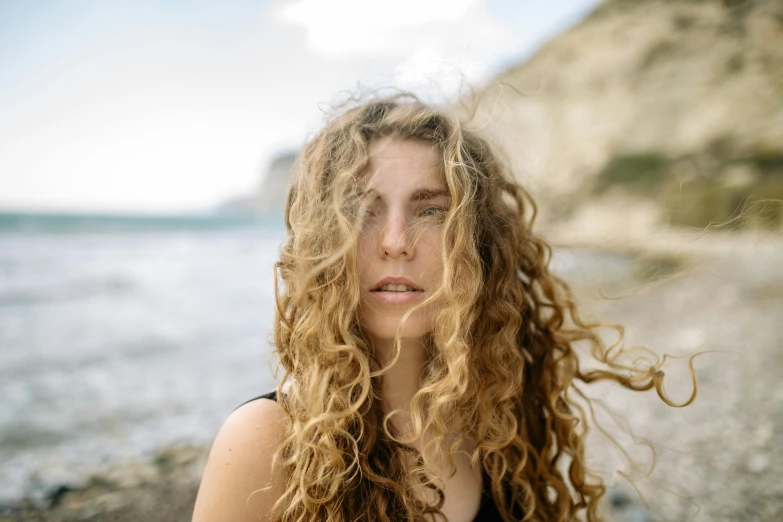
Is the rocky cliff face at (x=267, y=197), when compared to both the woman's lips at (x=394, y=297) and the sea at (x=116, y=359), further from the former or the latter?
the woman's lips at (x=394, y=297)

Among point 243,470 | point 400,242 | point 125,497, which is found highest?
point 400,242

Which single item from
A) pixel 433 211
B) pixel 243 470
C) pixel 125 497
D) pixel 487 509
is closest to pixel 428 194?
pixel 433 211

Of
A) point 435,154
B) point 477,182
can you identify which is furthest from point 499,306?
point 435,154

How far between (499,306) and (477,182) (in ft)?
1.82

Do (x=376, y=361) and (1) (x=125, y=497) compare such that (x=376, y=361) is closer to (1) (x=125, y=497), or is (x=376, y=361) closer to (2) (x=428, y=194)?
(2) (x=428, y=194)

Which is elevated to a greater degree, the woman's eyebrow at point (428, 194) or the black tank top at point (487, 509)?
the woman's eyebrow at point (428, 194)

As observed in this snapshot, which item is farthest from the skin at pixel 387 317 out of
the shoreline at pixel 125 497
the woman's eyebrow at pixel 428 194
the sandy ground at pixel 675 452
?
the shoreline at pixel 125 497

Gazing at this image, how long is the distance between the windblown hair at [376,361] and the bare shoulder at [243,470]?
0.06m

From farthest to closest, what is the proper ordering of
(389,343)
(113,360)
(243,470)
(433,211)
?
(113,360) → (389,343) → (433,211) → (243,470)

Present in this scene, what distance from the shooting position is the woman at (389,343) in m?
1.71

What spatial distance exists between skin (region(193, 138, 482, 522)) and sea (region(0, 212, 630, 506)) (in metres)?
0.58

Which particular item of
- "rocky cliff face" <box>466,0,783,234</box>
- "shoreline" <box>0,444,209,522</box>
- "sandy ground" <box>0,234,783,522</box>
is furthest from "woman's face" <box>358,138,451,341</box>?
"rocky cliff face" <box>466,0,783,234</box>

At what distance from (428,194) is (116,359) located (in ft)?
27.5

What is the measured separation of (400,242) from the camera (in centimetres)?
174
